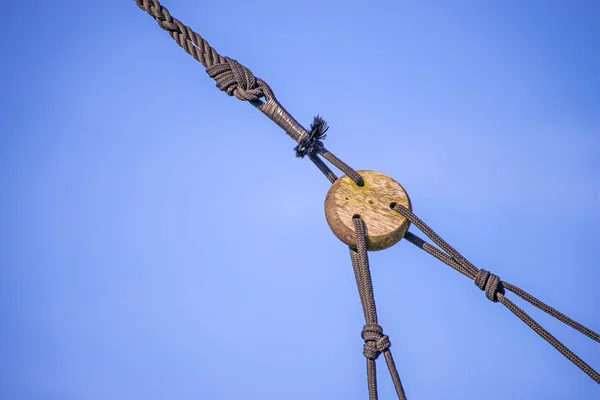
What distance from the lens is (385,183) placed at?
3.26 meters

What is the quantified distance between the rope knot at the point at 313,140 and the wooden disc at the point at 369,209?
20cm

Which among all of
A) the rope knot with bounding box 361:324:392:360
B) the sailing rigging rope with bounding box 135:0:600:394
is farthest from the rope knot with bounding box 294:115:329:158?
the rope knot with bounding box 361:324:392:360

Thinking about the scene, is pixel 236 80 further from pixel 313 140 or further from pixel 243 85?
pixel 313 140

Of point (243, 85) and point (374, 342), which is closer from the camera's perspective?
point (374, 342)

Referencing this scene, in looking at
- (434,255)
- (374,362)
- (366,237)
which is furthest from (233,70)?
(374,362)

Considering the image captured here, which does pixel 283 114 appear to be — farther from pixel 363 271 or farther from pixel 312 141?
pixel 363 271

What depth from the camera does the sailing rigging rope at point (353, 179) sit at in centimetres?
288

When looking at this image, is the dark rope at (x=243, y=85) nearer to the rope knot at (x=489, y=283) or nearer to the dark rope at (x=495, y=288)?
the dark rope at (x=495, y=288)

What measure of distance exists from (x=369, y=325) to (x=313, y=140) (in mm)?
904

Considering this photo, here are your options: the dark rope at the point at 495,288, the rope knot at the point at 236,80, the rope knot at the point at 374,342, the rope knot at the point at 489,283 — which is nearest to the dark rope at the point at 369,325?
the rope knot at the point at 374,342

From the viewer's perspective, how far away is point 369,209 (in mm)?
3152

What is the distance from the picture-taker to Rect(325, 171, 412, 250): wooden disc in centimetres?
311

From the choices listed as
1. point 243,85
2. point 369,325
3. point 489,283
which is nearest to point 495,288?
point 489,283

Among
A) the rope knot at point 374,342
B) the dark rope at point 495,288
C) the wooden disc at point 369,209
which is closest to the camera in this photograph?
the dark rope at point 495,288
